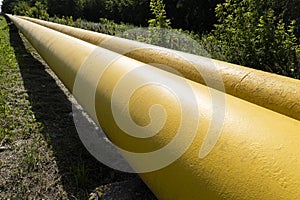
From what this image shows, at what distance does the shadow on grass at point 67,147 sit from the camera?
1939 mm

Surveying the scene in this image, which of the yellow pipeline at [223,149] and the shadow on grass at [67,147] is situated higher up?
the yellow pipeline at [223,149]

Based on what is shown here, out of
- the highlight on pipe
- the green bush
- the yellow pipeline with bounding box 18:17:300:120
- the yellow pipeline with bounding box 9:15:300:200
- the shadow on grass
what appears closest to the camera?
the yellow pipeline with bounding box 9:15:300:200

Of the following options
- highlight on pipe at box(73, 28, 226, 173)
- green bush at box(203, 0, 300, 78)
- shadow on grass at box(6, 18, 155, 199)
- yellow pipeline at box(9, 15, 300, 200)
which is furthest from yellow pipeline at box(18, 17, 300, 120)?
green bush at box(203, 0, 300, 78)

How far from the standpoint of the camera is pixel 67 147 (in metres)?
2.49

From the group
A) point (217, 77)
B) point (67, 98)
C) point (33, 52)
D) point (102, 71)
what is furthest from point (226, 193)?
point (33, 52)

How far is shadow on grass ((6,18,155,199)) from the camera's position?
1.94 m

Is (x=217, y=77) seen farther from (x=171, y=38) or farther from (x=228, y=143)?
(x=171, y=38)

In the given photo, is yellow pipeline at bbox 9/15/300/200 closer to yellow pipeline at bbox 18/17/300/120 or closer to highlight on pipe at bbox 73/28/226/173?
highlight on pipe at bbox 73/28/226/173

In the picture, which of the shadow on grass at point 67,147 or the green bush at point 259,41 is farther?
the green bush at point 259,41

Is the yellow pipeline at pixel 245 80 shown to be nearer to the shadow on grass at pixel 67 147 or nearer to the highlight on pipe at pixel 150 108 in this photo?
the highlight on pipe at pixel 150 108

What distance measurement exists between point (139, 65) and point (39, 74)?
175 inches

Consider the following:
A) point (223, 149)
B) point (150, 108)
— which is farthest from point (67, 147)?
point (223, 149)

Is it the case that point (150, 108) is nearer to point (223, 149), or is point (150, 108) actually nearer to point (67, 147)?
point (223, 149)

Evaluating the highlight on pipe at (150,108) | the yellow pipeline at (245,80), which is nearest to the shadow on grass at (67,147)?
the highlight on pipe at (150,108)
